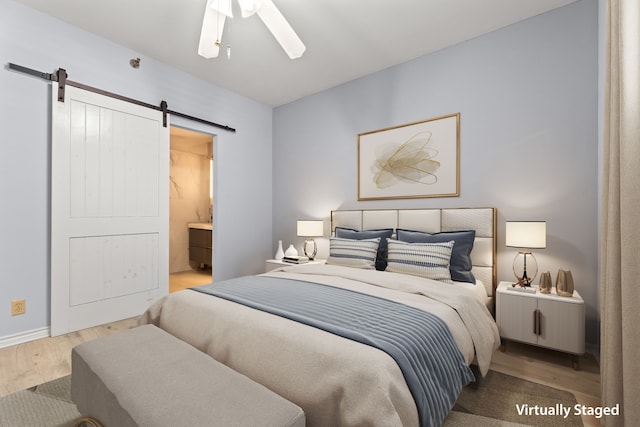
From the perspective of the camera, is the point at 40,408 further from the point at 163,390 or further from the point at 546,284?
the point at 546,284

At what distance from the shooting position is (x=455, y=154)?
114 inches

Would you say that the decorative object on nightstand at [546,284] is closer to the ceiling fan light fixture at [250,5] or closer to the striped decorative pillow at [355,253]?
the striped decorative pillow at [355,253]

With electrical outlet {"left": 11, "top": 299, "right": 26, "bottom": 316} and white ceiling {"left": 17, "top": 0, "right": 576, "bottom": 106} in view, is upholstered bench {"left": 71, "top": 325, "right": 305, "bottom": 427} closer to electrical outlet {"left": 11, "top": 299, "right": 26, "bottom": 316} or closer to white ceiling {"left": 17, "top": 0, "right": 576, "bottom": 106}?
electrical outlet {"left": 11, "top": 299, "right": 26, "bottom": 316}

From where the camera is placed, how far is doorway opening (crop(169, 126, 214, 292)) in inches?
214

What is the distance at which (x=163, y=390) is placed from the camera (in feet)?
3.35

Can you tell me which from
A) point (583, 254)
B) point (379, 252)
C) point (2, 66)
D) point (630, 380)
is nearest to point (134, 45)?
point (2, 66)

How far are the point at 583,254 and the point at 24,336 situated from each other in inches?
179

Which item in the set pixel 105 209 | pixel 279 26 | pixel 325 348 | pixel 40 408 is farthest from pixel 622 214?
pixel 105 209

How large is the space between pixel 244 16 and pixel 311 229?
2.37 meters

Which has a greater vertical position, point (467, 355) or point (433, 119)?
point (433, 119)

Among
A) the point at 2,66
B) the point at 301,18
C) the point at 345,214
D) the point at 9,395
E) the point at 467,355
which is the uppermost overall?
the point at 301,18

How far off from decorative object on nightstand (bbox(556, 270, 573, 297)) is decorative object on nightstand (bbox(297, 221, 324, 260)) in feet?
7.76

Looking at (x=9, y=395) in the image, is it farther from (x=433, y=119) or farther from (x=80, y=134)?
(x=433, y=119)

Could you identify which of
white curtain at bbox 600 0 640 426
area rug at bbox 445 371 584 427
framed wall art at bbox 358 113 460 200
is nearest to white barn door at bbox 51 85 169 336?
framed wall art at bbox 358 113 460 200
